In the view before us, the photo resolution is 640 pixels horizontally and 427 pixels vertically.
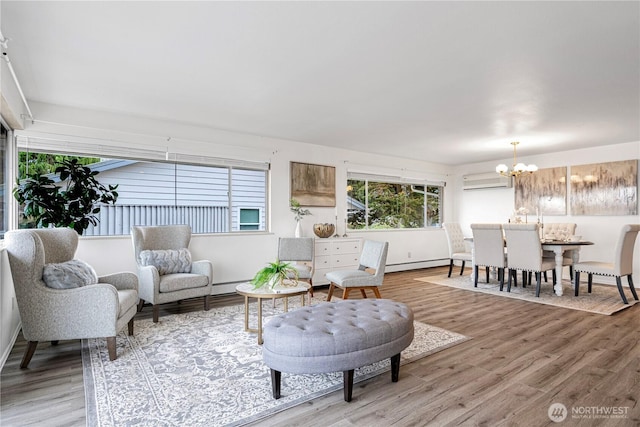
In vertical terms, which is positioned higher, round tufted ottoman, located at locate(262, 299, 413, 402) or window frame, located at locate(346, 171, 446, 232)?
window frame, located at locate(346, 171, 446, 232)

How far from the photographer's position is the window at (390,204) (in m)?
6.64

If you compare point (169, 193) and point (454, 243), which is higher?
point (169, 193)

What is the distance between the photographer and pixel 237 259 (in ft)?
16.6

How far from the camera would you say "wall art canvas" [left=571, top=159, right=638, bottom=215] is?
5500mm

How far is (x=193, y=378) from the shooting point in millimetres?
2355

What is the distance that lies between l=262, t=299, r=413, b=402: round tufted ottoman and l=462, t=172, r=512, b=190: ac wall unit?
18.9 ft

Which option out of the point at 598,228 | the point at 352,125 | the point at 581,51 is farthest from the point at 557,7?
the point at 598,228

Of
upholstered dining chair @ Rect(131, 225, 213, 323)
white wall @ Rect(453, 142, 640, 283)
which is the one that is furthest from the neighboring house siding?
white wall @ Rect(453, 142, 640, 283)

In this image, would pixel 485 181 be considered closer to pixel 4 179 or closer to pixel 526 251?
pixel 526 251

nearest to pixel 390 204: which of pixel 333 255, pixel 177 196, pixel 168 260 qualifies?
pixel 333 255

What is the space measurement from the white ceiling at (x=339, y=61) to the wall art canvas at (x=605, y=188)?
4.86 feet

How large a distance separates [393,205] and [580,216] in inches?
129

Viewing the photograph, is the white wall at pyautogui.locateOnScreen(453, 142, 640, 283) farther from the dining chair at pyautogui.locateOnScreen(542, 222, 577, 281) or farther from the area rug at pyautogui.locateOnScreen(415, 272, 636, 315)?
the area rug at pyautogui.locateOnScreen(415, 272, 636, 315)

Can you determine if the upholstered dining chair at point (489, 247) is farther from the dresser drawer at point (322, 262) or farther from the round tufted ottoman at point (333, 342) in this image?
the round tufted ottoman at point (333, 342)
